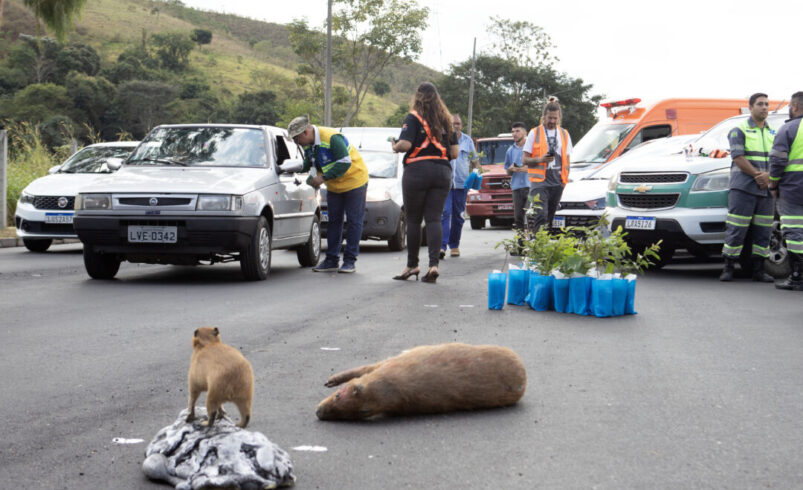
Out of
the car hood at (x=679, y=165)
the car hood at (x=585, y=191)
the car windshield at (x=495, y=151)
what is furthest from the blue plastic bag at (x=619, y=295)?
the car windshield at (x=495, y=151)

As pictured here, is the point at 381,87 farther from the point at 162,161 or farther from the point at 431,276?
the point at 431,276

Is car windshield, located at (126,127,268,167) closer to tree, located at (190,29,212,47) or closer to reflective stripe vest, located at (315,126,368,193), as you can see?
reflective stripe vest, located at (315,126,368,193)

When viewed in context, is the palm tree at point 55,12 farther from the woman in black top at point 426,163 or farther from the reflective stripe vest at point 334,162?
the woman in black top at point 426,163

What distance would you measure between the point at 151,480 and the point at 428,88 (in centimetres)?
736

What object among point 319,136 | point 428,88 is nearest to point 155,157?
point 319,136

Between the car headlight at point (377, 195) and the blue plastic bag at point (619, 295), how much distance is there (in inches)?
279

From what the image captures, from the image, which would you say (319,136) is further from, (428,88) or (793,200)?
(793,200)

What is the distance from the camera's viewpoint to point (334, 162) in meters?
10.9

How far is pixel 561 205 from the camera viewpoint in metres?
14.4

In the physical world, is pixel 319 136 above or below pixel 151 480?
above

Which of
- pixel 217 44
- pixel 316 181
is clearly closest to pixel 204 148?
pixel 316 181

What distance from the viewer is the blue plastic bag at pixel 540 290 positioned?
320 inches

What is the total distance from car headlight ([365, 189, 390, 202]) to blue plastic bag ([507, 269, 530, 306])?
635 cm

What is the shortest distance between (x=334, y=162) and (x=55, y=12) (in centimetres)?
1400
